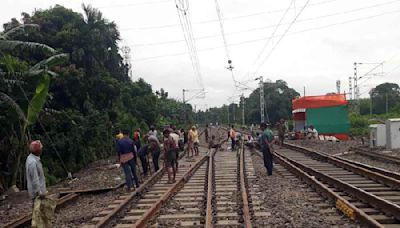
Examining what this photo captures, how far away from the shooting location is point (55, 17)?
25625 mm

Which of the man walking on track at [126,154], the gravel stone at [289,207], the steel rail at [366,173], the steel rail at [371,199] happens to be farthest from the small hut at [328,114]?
the man walking on track at [126,154]

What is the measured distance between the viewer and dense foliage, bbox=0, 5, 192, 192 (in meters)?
13.9

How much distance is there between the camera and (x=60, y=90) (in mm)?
22375

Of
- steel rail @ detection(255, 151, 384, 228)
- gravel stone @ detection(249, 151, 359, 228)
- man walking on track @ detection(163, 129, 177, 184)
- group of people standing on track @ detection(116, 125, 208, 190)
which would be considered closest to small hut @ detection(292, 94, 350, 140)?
group of people standing on track @ detection(116, 125, 208, 190)

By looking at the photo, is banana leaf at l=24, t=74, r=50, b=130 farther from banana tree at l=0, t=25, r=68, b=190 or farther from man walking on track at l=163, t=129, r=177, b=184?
man walking on track at l=163, t=129, r=177, b=184

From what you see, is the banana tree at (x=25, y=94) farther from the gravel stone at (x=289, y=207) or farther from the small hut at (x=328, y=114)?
the small hut at (x=328, y=114)

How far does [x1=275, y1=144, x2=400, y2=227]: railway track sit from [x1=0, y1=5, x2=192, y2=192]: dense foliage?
8306 millimetres

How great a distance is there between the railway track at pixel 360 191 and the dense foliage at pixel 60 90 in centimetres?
831

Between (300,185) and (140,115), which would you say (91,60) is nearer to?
(140,115)

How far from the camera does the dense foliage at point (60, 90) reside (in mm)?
13922

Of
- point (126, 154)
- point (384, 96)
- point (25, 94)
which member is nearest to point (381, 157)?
point (126, 154)

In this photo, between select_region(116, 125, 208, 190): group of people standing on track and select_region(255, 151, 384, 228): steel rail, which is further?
select_region(116, 125, 208, 190): group of people standing on track

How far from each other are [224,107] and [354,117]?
343 ft

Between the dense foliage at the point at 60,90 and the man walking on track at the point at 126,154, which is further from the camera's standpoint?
the dense foliage at the point at 60,90
